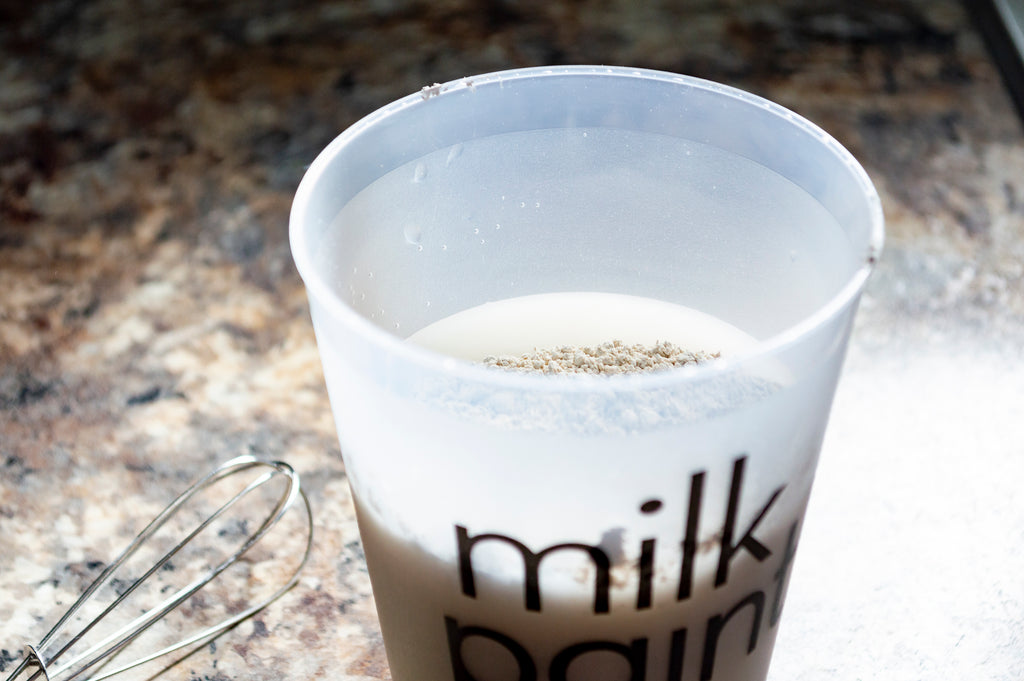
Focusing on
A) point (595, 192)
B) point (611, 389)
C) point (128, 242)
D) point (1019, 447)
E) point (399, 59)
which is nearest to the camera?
point (611, 389)

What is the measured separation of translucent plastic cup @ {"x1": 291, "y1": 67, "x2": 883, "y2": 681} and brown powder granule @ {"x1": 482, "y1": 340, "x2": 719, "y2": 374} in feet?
0.07

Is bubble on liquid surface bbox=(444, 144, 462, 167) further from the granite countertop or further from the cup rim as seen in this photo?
the granite countertop

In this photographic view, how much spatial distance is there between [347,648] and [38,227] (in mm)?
309

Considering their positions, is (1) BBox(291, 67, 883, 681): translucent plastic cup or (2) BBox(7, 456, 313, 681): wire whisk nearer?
(1) BBox(291, 67, 883, 681): translucent plastic cup

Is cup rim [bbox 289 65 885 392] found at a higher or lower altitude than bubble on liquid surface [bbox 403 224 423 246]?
higher

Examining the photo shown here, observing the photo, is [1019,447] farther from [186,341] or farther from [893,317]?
[186,341]

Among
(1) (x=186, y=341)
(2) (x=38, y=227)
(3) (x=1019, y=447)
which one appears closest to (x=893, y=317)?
(3) (x=1019, y=447)

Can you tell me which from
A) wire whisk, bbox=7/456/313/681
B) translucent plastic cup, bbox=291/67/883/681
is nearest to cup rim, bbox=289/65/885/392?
translucent plastic cup, bbox=291/67/883/681

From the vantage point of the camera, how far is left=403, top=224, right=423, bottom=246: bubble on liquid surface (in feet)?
0.99

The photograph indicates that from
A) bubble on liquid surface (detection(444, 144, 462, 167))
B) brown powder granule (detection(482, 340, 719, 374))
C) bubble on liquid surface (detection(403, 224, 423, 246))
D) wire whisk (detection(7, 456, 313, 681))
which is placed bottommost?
wire whisk (detection(7, 456, 313, 681))

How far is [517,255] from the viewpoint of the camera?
1.06 ft

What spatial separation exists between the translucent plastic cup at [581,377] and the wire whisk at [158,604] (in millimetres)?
100

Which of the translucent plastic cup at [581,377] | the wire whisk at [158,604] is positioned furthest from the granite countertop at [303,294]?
the translucent plastic cup at [581,377]

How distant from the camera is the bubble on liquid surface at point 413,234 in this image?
0.99 ft
